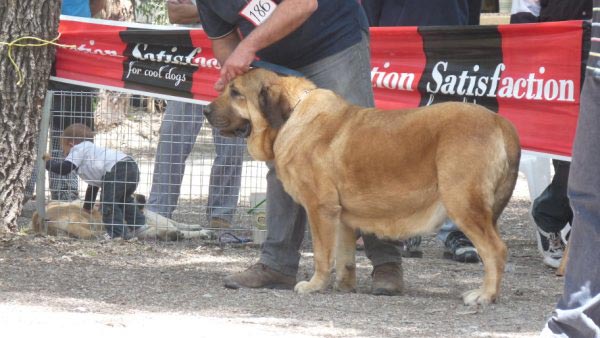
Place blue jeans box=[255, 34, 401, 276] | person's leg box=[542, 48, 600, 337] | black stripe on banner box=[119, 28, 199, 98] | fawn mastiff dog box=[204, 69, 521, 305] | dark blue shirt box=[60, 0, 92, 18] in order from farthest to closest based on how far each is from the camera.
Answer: dark blue shirt box=[60, 0, 92, 18] → black stripe on banner box=[119, 28, 199, 98] → blue jeans box=[255, 34, 401, 276] → fawn mastiff dog box=[204, 69, 521, 305] → person's leg box=[542, 48, 600, 337]

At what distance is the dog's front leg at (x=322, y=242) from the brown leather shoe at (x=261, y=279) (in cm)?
21

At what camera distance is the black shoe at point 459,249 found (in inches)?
305

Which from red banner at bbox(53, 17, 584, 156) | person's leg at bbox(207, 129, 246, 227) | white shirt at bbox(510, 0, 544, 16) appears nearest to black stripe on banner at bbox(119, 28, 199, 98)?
red banner at bbox(53, 17, 584, 156)

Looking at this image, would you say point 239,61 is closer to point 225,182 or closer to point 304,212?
point 304,212

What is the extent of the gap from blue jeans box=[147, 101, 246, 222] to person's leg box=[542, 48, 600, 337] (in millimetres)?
4211

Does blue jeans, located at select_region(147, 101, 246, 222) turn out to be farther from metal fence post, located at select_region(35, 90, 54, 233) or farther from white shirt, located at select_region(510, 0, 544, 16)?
white shirt, located at select_region(510, 0, 544, 16)

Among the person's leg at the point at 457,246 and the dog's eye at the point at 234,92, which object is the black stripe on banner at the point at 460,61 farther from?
the dog's eye at the point at 234,92

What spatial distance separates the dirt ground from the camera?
5.21 meters

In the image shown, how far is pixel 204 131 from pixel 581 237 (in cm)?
506

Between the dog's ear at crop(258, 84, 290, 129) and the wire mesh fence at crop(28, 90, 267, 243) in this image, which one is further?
the wire mesh fence at crop(28, 90, 267, 243)

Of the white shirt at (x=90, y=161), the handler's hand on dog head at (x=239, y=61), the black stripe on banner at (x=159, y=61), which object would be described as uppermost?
the black stripe on banner at (x=159, y=61)

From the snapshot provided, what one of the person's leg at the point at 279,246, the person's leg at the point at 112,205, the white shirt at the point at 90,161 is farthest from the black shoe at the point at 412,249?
the white shirt at the point at 90,161

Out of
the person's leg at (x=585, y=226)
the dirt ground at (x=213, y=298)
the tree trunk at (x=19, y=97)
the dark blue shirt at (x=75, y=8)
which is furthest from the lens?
the dark blue shirt at (x=75, y=8)

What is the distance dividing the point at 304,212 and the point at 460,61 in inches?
→ 81.5
